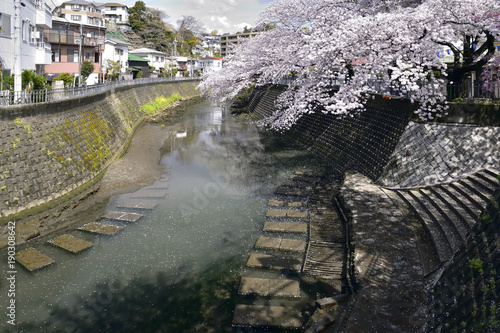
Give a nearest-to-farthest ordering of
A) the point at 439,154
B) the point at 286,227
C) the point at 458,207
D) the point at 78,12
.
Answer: the point at 458,207 → the point at 286,227 → the point at 439,154 → the point at 78,12

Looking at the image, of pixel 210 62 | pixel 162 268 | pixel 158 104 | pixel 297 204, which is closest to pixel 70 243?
pixel 162 268

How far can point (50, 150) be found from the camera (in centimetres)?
1773

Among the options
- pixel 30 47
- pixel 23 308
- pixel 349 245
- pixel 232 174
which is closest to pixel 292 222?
pixel 349 245

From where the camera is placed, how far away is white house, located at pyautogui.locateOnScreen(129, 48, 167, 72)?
77.3 metres

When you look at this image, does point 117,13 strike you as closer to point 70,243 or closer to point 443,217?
point 70,243

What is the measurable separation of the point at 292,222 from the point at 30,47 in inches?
854

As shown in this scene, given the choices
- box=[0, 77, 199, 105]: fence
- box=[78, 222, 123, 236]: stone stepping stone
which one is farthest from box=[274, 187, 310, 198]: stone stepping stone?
box=[0, 77, 199, 105]: fence

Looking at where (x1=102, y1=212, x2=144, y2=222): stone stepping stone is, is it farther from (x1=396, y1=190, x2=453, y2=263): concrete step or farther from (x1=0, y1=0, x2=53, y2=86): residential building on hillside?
(x1=0, y1=0, x2=53, y2=86): residential building on hillside

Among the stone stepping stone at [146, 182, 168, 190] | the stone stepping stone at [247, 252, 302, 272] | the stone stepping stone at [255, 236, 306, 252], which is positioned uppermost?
the stone stepping stone at [146, 182, 168, 190]

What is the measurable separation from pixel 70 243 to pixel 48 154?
5.73 m

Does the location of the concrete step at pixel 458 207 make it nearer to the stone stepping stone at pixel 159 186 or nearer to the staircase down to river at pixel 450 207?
the staircase down to river at pixel 450 207

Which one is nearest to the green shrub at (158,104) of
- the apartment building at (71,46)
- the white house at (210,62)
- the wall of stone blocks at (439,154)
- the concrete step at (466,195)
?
the apartment building at (71,46)

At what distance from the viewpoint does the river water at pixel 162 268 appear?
10.1m

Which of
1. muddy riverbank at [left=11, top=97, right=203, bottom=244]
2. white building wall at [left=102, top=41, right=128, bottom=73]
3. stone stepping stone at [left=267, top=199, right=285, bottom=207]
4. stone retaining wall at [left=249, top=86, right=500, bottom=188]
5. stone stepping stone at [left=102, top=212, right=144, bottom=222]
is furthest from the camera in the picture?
white building wall at [left=102, top=41, right=128, bottom=73]
